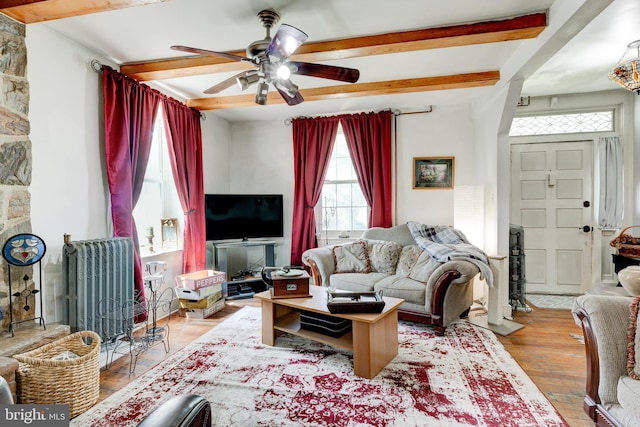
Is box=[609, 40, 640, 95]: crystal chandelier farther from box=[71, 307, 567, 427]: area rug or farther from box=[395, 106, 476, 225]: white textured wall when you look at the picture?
box=[71, 307, 567, 427]: area rug

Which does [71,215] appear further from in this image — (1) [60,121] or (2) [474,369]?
(2) [474,369]

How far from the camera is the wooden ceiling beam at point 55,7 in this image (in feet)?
6.74

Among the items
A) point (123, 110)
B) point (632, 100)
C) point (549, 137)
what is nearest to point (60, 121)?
point (123, 110)

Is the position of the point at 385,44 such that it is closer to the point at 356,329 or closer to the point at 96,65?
the point at 356,329

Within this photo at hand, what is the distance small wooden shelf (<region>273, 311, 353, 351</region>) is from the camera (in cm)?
256

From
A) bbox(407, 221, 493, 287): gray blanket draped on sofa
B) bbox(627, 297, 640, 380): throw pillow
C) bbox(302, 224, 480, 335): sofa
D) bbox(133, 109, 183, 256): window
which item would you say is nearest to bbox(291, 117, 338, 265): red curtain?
bbox(302, 224, 480, 335): sofa

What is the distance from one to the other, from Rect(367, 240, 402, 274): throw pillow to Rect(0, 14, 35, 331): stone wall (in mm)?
3179

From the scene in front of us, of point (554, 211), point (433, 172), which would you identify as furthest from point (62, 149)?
point (554, 211)

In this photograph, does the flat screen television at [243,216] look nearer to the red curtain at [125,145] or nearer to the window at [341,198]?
the window at [341,198]

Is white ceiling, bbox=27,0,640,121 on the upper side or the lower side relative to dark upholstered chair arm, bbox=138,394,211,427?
upper

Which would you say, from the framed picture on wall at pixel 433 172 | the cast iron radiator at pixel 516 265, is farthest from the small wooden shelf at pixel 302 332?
the framed picture on wall at pixel 433 172

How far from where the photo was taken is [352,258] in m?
4.09

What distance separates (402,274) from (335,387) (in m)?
1.82

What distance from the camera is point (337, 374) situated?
242cm
